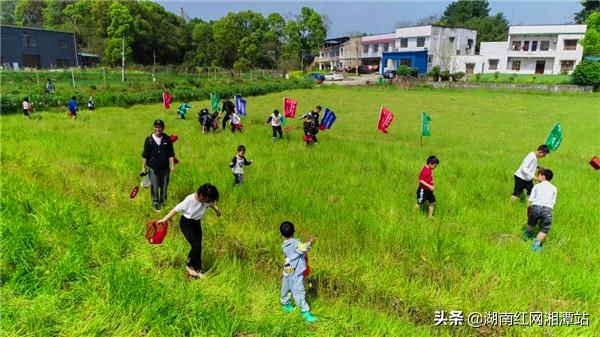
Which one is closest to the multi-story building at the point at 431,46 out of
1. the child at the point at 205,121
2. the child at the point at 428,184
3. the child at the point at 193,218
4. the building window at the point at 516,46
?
the building window at the point at 516,46

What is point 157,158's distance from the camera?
22.4 ft

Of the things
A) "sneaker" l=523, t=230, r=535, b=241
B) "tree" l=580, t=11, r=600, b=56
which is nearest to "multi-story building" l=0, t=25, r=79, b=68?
"sneaker" l=523, t=230, r=535, b=241

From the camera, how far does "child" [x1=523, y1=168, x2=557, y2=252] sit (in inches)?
219

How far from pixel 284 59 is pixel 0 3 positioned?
6463cm

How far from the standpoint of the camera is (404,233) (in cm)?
584

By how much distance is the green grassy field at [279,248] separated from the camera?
4031 millimetres

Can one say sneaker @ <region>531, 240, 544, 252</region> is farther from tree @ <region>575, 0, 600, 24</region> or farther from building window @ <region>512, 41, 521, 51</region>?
tree @ <region>575, 0, 600, 24</region>

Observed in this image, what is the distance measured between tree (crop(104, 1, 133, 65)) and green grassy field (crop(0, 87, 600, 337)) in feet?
143

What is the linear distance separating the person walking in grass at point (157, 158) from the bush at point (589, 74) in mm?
38782

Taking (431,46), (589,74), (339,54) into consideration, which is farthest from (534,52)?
(339,54)

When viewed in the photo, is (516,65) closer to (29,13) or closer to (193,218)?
(193,218)

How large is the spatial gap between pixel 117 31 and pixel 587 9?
234ft

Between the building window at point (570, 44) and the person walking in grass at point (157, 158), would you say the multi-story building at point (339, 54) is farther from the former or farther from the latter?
the person walking in grass at point (157, 158)

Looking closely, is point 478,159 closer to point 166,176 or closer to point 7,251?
point 166,176
